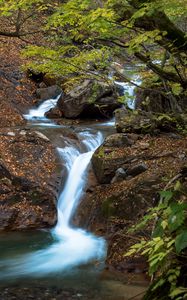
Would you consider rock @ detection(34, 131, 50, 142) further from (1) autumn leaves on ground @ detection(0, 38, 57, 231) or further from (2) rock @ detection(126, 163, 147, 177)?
(2) rock @ detection(126, 163, 147, 177)

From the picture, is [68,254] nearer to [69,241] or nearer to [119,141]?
[69,241]

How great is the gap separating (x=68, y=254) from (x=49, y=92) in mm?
9603

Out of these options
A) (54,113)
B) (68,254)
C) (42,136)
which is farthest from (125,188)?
(54,113)

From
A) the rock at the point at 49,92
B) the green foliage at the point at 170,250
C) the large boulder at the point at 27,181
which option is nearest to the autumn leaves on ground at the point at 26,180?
the large boulder at the point at 27,181

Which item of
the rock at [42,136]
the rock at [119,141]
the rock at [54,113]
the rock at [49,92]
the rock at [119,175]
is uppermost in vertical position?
the rock at [49,92]

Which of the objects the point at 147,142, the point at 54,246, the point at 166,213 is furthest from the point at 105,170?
the point at 166,213

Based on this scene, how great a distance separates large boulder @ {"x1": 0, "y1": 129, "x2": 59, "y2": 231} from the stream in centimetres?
29

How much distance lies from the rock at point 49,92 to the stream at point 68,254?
15.2 feet

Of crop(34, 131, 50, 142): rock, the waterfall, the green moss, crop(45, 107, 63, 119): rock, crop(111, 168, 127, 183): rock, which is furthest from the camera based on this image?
crop(45, 107, 63, 119): rock

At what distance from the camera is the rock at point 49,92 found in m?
16.3

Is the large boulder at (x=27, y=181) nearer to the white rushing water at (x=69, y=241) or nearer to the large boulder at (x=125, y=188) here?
the white rushing water at (x=69, y=241)

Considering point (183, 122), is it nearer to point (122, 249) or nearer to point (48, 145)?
point (122, 249)

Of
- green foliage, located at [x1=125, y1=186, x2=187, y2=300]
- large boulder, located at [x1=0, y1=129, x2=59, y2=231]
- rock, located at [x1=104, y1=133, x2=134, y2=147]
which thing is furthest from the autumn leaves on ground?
green foliage, located at [x1=125, y1=186, x2=187, y2=300]

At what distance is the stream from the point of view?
611 centimetres
